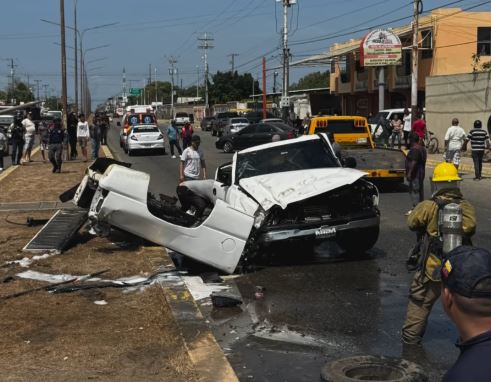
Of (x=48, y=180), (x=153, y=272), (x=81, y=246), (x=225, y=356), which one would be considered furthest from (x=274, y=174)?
(x=48, y=180)

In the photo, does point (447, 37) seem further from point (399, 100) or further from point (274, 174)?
point (274, 174)

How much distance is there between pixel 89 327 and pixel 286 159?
4.84m

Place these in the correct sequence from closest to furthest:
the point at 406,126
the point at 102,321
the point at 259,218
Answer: the point at 102,321
the point at 259,218
the point at 406,126

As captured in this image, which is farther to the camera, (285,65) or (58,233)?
(285,65)

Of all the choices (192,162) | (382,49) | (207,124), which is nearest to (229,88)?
(207,124)

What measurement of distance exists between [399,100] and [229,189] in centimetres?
4480

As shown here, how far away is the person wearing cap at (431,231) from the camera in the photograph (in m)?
5.53

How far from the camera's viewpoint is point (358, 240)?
9.31 metres

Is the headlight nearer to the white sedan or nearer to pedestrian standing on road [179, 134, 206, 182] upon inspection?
pedestrian standing on road [179, 134, 206, 182]

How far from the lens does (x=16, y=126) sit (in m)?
24.4

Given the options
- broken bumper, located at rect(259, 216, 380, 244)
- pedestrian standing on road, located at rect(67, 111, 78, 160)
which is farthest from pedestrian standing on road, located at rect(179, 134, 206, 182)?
pedestrian standing on road, located at rect(67, 111, 78, 160)

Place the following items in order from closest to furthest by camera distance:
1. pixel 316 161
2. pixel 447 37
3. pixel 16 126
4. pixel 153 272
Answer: pixel 153 272
pixel 316 161
pixel 16 126
pixel 447 37

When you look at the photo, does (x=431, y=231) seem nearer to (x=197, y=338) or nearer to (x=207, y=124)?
(x=197, y=338)

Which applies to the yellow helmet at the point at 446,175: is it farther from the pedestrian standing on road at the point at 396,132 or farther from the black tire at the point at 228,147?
the black tire at the point at 228,147
